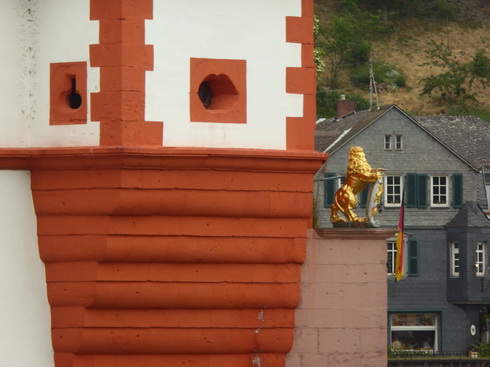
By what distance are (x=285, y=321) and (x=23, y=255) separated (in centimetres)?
215

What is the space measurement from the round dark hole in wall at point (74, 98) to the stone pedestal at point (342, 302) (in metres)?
2.20

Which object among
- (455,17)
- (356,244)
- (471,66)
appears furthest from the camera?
(455,17)

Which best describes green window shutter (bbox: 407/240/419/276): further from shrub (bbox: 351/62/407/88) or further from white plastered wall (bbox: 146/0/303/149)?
white plastered wall (bbox: 146/0/303/149)

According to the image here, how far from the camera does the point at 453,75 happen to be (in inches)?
3127

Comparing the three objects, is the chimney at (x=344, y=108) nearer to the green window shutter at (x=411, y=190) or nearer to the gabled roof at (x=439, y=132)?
the gabled roof at (x=439, y=132)

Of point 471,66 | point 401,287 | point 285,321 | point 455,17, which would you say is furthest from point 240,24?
point 455,17

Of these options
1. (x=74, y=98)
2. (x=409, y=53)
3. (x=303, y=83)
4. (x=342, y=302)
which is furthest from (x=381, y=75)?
(x=74, y=98)

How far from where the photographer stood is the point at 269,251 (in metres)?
16.0

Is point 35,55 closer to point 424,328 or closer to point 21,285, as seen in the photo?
point 21,285

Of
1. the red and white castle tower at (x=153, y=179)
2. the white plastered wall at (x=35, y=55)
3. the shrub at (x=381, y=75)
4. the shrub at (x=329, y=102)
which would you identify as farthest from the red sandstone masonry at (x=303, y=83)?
the shrub at (x=381, y=75)

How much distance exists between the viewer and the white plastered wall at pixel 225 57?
15.6 m

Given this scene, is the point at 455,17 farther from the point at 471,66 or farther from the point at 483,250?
the point at 483,250

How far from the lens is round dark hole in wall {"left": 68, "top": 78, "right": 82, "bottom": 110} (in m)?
15.8

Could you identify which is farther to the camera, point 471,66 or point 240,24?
point 471,66
